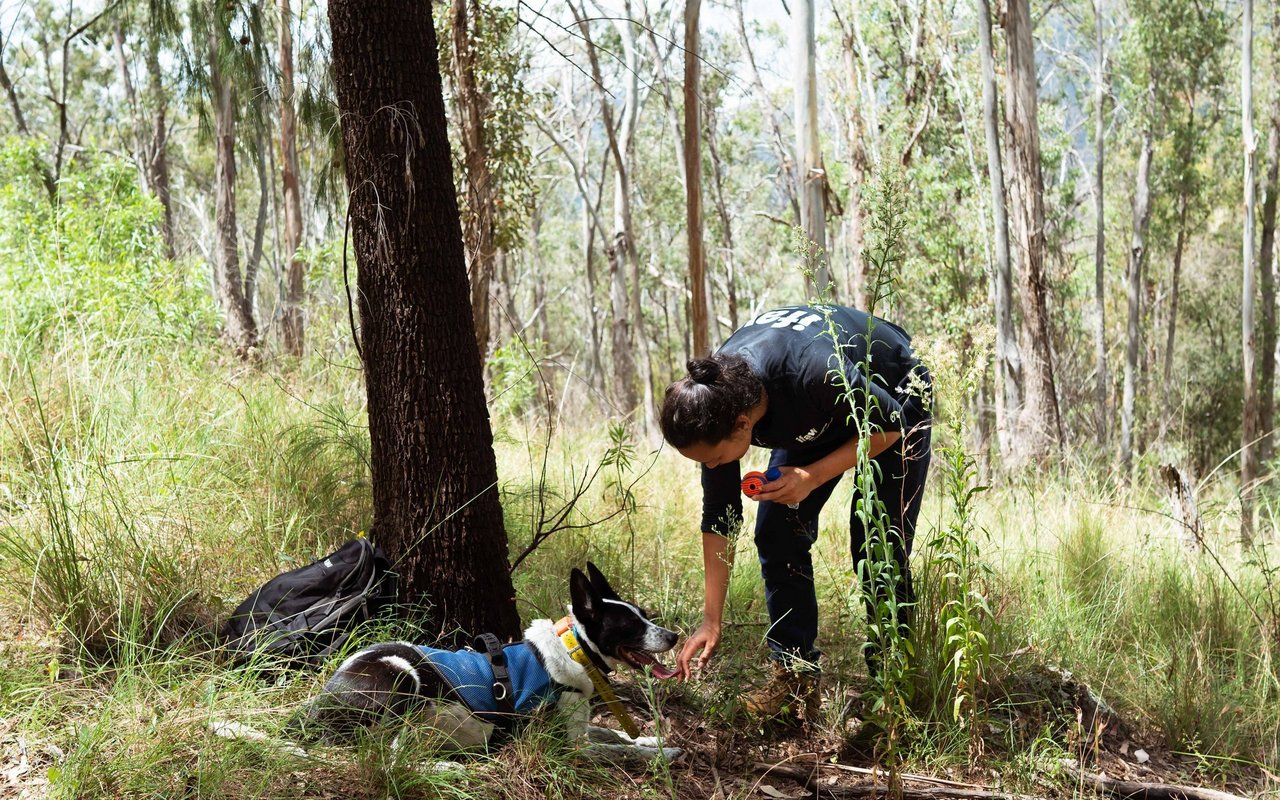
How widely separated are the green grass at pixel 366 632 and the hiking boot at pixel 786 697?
0.08 meters

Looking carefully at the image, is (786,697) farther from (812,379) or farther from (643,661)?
(812,379)

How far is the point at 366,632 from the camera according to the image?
3.40 meters

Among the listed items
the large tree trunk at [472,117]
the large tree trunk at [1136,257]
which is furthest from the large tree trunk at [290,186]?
the large tree trunk at [1136,257]

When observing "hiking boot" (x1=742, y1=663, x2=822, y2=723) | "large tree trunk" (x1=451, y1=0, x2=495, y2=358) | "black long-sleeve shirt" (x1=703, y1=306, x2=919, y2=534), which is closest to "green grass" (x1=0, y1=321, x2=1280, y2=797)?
"hiking boot" (x1=742, y1=663, x2=822, y2=723)

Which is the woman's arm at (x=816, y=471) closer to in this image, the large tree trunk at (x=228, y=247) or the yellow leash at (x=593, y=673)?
the yellow leash at (x=593, y=673)

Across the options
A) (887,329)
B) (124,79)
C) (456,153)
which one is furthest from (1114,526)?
(124,79)

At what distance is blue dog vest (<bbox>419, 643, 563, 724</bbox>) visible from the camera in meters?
2.97

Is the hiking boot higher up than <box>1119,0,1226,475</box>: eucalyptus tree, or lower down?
lower down

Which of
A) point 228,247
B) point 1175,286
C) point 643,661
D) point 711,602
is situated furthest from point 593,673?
point 1175,286

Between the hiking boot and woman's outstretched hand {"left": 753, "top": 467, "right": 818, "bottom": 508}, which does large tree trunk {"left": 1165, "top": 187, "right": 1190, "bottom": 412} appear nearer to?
the hiking boot

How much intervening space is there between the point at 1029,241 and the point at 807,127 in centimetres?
299

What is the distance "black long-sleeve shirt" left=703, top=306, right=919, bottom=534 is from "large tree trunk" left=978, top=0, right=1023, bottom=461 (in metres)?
6.15

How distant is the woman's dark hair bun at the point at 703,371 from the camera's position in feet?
9.61

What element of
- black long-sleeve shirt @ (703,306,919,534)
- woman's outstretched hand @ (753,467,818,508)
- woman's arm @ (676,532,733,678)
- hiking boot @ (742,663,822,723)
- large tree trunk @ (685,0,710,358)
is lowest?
hiking boot @ (742,663,822,723)
